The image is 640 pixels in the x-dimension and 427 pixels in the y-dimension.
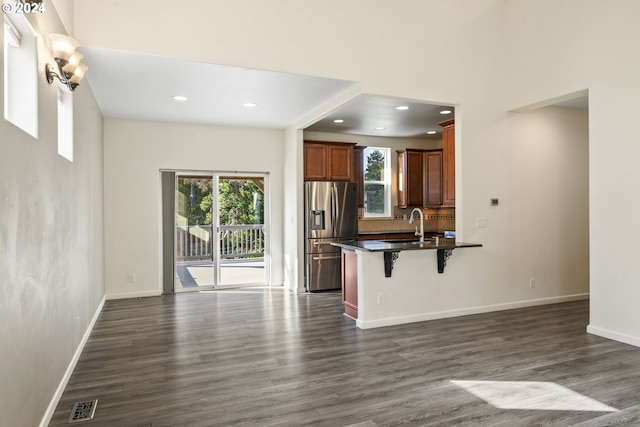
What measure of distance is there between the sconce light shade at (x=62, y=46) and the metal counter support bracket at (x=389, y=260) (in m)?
3.38

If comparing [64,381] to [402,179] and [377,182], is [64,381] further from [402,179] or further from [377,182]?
[402,179]

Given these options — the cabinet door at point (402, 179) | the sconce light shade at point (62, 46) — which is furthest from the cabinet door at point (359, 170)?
the sconce light shade at point (62, 46)

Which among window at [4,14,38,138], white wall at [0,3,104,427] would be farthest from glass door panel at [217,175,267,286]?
window at [4,14,38,138]

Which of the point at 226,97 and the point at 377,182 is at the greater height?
the point at 226,97

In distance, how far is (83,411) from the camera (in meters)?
2.71

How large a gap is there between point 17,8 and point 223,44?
2.07 m

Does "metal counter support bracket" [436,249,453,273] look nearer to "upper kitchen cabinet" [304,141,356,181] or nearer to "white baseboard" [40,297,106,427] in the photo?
"upper kitchen cabinet" [304,141,356,181]

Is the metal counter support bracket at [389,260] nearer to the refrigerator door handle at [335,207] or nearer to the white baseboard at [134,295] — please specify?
the refrigerator door handle at [335,207]

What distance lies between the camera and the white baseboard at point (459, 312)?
464 centimetres

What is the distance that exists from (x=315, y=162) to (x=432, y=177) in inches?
93.2

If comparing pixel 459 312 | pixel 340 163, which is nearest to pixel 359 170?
pixel 340 163

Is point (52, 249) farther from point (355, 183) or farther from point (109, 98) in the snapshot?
point (355, 183)

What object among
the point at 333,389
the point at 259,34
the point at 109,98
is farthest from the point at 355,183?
the point at 333,389

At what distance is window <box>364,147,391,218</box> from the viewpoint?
26.4 feet
